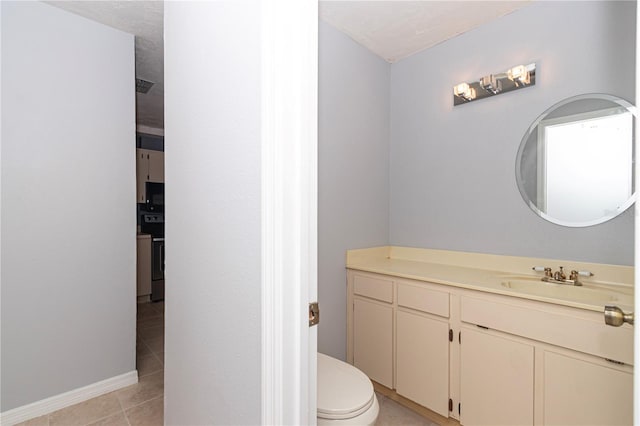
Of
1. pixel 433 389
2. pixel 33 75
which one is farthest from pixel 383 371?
pixel 33 75

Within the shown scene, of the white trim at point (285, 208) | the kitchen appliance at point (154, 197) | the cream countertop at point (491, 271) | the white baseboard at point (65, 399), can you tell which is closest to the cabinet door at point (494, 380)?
the cream countertop at point (491, 271)

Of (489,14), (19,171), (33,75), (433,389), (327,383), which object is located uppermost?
(489,14)

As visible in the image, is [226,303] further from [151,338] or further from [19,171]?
[151,338]

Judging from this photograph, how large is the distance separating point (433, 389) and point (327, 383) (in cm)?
75

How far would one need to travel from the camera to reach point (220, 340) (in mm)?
933

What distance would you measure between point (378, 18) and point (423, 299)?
180 cm

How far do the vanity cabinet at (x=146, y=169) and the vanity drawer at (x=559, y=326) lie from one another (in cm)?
418

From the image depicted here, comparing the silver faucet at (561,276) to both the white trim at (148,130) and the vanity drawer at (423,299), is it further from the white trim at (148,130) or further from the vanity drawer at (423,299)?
the white trim at (148,130)

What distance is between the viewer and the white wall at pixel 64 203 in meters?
1.70

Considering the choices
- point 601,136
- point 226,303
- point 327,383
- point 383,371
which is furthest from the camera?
point 383,371

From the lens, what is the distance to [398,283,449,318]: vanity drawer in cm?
165

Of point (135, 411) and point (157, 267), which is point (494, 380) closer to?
point (135, 411)

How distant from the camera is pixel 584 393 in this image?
4.00 feet

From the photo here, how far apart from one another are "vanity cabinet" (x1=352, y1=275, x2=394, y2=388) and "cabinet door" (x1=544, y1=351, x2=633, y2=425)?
81 cm
